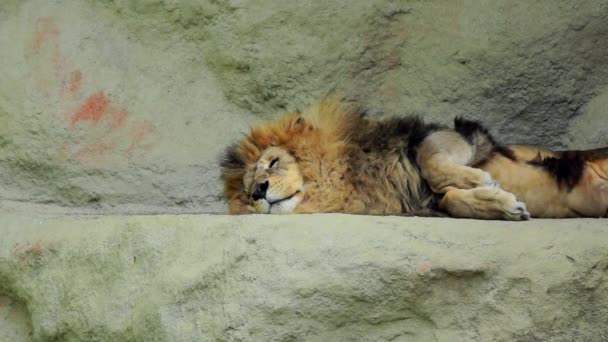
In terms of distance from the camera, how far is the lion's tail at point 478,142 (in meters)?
4.43

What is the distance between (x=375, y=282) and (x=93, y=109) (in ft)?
7.84

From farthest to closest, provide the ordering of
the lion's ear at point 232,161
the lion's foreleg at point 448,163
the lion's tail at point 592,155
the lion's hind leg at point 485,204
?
the lion's ear at point 232,161
the lion's tail at point 592,155
the lion's foreleg at point 448,163
the lion's hind leg at point 485,204

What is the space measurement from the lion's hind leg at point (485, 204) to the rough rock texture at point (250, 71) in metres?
1.37

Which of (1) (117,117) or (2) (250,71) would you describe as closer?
(1) (117,117)

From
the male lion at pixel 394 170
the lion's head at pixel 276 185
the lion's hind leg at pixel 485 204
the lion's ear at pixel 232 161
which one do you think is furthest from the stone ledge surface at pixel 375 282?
the lion's ear at pixel 232 161

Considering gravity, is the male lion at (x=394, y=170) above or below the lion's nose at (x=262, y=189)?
above

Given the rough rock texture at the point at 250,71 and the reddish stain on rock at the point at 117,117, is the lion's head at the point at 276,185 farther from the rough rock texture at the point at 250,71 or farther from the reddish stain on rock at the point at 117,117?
the reddish stain on rock at the point at 117,117

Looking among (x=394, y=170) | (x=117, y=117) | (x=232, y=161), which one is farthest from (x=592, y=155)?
(x=117, y=117)

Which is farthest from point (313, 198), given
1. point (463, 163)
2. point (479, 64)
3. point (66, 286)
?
point (479, 64)

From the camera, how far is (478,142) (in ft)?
14.7

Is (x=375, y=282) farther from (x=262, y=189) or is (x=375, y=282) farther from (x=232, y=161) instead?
(x=232, y=161)

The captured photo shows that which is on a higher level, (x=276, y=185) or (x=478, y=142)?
(x=478, y=142)

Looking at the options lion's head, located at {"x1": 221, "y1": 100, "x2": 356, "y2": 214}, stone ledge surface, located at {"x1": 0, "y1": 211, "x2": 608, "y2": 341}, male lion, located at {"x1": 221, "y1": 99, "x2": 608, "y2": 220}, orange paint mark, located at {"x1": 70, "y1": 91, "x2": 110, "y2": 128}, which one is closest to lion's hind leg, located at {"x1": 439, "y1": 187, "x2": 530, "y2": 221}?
male lion, located at {"x1": 221, "y1": 99, "x2": 608, "y2": 220}

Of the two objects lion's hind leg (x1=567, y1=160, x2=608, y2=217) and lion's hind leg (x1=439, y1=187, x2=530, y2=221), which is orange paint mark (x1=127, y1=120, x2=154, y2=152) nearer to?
lion's hind leg (x1=439, y1=187, x2=530, y2=221)
